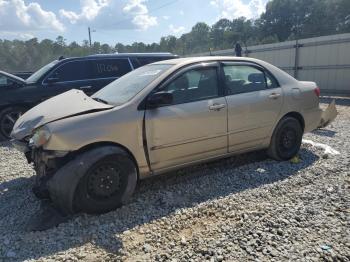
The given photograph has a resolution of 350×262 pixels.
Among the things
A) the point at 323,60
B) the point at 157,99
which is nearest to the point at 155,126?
the point at 157,99

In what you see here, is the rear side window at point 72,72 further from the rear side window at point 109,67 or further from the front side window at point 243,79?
the front side window at point 243,79

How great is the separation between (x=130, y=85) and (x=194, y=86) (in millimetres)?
822

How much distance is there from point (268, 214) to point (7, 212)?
293 centimetres

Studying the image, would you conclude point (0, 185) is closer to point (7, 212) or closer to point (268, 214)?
point (7, 212)

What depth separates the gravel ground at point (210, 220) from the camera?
303 centimetres

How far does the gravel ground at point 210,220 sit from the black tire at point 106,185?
13cm

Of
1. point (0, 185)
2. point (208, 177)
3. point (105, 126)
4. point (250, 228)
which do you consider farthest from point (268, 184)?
point (0, 185)

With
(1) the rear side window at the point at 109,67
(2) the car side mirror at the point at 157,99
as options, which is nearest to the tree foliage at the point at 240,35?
(1) the rear side window at the point at 109,67

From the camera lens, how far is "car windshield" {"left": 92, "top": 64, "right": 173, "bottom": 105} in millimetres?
4102

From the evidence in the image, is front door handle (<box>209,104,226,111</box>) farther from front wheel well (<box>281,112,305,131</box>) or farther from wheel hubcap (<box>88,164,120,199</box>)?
wheel hubcap (<box>88,164,120,199</box>)

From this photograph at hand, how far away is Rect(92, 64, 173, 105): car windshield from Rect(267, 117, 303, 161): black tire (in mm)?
1979

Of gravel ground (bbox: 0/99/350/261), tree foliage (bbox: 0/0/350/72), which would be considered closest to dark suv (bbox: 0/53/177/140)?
gravel ground (bbox: 0/99/350/261)

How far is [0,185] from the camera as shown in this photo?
15.6 ft

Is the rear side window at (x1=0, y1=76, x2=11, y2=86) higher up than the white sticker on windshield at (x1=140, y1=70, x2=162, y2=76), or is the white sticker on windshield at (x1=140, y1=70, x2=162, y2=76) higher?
the white sticker on windshield at (x1=140, y1=70, x2=162, y2=76)
